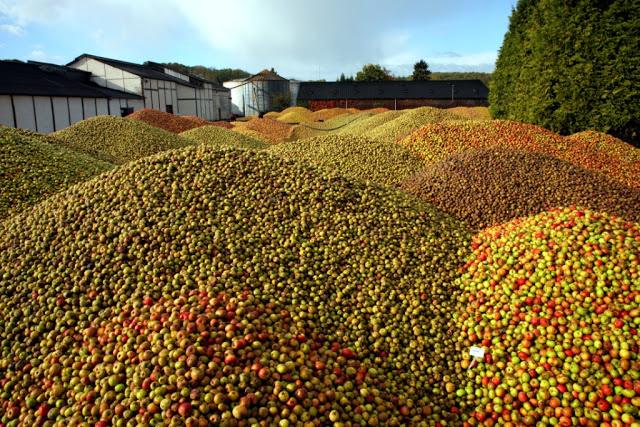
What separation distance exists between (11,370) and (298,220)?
2033 millimetres

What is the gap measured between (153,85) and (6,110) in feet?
35.7

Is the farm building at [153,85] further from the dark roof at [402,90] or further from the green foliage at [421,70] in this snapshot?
the green foliage at [421,70]

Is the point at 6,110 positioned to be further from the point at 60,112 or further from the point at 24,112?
the point at 60,112

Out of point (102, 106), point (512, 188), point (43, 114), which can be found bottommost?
point (512, 188)

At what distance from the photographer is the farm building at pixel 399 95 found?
29.5 metres

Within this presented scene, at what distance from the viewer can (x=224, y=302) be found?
Answer: 2.24 m

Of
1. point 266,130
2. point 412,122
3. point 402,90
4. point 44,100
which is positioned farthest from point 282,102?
point 412,122

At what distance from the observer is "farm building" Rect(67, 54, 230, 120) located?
70.9 ft

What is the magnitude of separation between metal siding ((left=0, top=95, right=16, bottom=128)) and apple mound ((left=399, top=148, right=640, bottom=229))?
1354cm

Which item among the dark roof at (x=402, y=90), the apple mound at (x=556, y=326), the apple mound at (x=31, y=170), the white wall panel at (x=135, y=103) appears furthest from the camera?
the dark roof at (x=402, y=90)

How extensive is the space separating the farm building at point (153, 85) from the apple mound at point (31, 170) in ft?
59.0

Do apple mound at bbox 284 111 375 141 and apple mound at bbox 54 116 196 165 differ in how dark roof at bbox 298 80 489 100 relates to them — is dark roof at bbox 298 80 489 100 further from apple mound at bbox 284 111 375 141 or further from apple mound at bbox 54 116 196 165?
apple mound at bbox 54 116 196 165

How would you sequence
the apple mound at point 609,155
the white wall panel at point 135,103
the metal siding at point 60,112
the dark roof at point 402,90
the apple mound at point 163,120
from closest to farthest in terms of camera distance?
the apple mound at point 609,155, the apple mound at point 163,120, the metal siding at point 60,112, the white wall panel at point 135,103, the dark roof at point 402,90

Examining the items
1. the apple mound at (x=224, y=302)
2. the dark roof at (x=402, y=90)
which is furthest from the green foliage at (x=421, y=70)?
the apple mound at (x=224, y=302)
